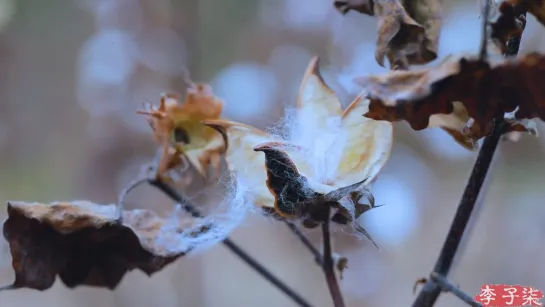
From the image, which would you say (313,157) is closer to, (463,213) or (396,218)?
(463,213)

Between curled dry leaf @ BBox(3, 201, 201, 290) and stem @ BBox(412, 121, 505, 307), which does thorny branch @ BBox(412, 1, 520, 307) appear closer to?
stem @ BBox(412, 121, 505, 307)

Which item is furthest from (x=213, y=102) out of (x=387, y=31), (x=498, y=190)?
(x=498, y=190)

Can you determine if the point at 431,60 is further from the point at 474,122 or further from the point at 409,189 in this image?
the point at 409,189

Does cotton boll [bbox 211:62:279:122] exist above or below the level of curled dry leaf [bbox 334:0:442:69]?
below

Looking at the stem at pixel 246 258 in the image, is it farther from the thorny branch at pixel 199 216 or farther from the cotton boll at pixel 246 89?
the cotton boll at pixel 246 89

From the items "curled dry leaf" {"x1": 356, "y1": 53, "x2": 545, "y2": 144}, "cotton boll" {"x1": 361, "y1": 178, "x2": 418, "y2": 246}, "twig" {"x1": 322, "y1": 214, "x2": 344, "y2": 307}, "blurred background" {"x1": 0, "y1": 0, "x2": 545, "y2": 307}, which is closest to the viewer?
"curled dry leaf" {"x1": 356, "y1": 53, "x2": 545, "y2": 144}

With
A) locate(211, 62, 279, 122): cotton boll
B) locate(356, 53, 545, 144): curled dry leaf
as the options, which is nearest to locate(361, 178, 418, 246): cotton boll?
locate(211, 62, 279, 122): cotton boll

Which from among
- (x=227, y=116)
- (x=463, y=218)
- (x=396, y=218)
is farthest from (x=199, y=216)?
(x=396, y=218)
